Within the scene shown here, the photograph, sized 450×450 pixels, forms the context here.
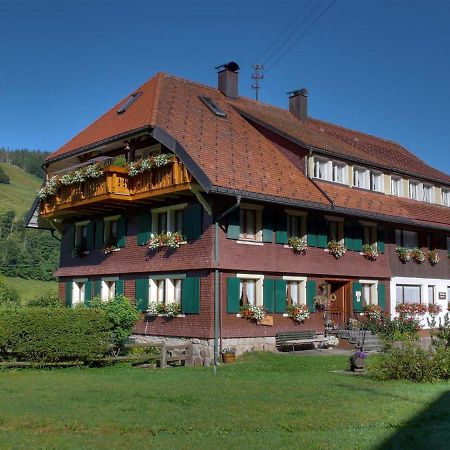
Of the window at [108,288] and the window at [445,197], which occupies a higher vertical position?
the window at [445,197]

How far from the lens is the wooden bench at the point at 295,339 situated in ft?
76.2

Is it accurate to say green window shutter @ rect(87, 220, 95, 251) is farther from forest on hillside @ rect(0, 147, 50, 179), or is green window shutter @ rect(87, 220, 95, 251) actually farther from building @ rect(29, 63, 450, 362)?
forest on hillside @ rect(0, 147, 50, 179)

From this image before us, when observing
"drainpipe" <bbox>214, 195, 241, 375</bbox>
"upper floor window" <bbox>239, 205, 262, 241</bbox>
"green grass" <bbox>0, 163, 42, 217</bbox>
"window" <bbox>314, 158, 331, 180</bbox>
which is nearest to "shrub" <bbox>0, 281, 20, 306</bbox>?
"drainpipe" <bbox>214, 195, 241, 375</bbox>

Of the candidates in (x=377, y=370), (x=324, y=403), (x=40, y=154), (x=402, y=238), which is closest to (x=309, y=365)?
(x=377, y=370)

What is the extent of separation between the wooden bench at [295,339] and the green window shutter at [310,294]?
889mm

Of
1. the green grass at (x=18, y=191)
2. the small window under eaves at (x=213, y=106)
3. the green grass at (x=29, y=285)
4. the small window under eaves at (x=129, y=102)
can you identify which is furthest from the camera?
the green grass at (x=18, y=191)

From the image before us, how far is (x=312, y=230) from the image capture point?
991 inches

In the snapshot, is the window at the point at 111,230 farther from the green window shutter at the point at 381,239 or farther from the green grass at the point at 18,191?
the green grass at the point at 18,191

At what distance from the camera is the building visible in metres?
22.1

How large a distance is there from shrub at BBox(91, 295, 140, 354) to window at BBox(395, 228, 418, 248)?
1375cm

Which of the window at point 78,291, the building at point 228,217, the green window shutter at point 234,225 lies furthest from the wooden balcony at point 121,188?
the window at point 78,291

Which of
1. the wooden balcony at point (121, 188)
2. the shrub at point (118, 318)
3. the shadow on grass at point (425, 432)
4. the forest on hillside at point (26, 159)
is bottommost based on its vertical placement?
the shadow on grass at point (425, 432)

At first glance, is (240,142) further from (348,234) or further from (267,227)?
(348,234)

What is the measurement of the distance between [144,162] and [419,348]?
11.6 metres
